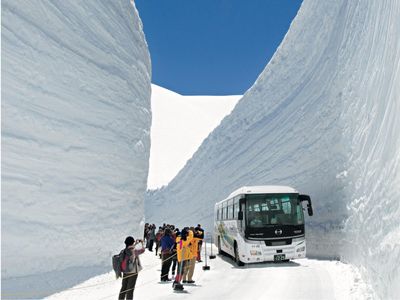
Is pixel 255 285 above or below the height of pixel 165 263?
below

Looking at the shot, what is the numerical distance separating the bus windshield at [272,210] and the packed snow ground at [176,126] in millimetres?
29252

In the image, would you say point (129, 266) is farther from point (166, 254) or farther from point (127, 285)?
point (166, 254)

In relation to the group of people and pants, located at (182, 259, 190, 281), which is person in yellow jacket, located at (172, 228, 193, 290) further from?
pants, located at (182, 259, 190, 281)

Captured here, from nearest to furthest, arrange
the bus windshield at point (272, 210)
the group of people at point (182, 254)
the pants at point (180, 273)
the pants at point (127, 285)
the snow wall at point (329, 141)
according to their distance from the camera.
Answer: the pants at point (127, 285) < the snow wall at point (329, 141) < the pants at point (180, 273) < the group of people at point (182, 254) < the bus windshield at point (272, 210)

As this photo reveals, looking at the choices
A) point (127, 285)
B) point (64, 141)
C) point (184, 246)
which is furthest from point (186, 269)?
point (64, 141)

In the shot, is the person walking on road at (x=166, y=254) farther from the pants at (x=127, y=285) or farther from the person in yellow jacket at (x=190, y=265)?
the pants at (x=127, y=285)

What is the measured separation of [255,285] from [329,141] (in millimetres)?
9238

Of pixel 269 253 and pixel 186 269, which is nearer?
pixel 186 269

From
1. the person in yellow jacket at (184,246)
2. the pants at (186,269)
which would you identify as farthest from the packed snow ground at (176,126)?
the person in yellow jacket at (184,246)

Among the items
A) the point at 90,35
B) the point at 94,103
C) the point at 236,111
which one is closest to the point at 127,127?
the point at 94,103

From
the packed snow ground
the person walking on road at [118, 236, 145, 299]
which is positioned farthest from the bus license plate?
the packed snow ground

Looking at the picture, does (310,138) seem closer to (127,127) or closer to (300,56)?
(300,56)

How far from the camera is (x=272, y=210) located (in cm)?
1234

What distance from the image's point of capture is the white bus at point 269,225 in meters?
11.9
